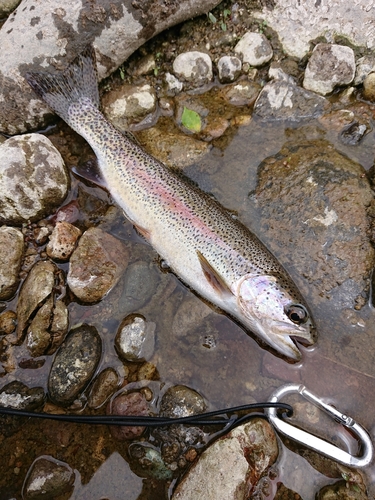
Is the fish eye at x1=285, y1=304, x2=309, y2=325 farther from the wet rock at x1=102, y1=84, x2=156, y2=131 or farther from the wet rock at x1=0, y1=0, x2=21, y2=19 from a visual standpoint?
the wet rock at x1=0, y1=0, x2=21, y2=19

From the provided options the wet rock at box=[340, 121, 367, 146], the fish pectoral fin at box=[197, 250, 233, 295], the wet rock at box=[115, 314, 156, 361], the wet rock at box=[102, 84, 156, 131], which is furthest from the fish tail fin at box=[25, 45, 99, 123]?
the wet rock at box=[340, 121, 367, 146]

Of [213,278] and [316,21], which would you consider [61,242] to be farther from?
[316,21]

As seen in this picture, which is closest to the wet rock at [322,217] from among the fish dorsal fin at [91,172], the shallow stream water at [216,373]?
the shallow stream water at [216,373]

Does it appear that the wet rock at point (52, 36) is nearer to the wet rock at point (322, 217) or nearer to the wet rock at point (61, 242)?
the wet rock at point (61, 242)

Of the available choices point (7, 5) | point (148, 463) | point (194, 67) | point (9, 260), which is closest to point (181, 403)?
point (148, 463)

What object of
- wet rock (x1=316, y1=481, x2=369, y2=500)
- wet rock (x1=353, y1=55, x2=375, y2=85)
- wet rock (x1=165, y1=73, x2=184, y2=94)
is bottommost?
wet rock (x1=316, y1=481, x2=369, y2=500)

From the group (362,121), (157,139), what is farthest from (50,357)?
(362,121)

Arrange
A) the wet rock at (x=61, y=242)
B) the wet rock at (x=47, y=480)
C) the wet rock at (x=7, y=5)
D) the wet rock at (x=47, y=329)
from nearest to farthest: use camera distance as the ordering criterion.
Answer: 1. the wet rock at (x=47, y=480)
2. the wet rock at (x=47, y=329)
3. the wet rock at (x=61, y=242)
4. the wet rock at (x=7, y=5)
